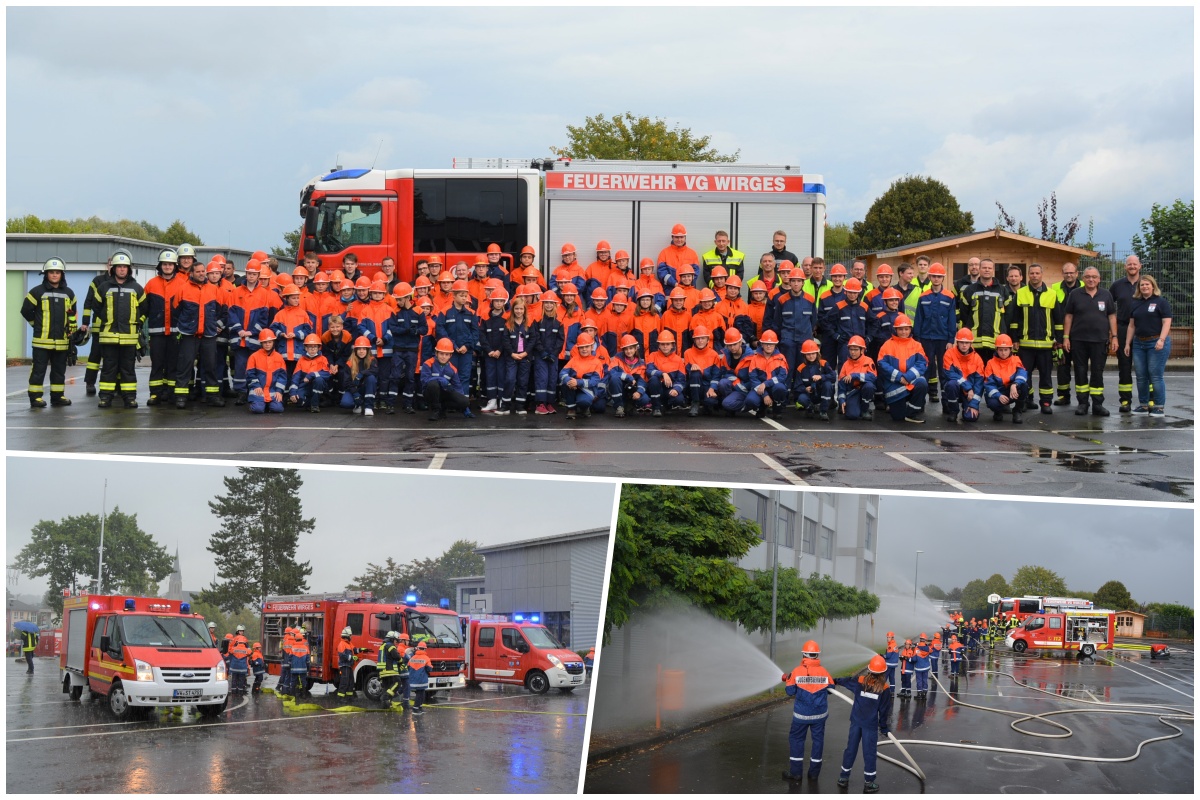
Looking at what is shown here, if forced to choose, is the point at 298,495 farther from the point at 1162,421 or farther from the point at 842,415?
the point at 1162,421

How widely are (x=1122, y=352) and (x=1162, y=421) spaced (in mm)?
1266

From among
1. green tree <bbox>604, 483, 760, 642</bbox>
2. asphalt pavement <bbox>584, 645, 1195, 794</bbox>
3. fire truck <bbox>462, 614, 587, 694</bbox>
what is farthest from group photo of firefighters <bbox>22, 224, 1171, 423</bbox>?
green tree <bbox>604, 483, 760, 642</bbox>

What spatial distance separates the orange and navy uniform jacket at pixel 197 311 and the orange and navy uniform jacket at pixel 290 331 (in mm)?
864

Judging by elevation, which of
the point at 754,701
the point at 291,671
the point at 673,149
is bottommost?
the point at 291,671

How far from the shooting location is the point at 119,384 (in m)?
16.4

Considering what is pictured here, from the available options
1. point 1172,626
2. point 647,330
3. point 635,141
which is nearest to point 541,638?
point 647,330

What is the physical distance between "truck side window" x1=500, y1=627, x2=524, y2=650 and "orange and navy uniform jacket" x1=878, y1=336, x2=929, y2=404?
6555 mm

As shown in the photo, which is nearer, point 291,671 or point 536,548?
point 536,548

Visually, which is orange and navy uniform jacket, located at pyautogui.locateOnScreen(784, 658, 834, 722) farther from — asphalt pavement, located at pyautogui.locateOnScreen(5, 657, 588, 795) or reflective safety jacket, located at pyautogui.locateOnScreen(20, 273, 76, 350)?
reflective safety jacket, located at pyautogui.locateOnScreen(20, 273, 76, 350)

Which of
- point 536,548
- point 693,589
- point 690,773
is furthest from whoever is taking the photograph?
point 536,548

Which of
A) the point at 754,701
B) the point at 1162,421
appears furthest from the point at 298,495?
the point at 1162,421

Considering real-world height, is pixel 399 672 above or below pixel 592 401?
below

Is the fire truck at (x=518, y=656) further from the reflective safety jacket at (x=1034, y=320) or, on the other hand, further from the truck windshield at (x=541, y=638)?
the reflective safety jacket at (x=1034, y=320)

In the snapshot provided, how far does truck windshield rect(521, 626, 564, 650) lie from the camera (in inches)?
627
